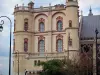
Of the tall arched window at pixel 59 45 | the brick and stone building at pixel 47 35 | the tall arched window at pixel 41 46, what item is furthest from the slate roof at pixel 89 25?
the tall arched window at pixel 41 46

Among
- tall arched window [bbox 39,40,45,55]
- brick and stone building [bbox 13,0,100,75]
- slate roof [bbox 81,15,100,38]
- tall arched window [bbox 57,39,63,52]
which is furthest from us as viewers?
slate roof [bbox 81,15,100,38]

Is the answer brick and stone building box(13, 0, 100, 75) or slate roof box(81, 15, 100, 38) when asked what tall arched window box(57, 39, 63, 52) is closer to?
brick and stone building box(13, 0, 100, 75)

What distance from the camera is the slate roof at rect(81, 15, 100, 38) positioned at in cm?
9081

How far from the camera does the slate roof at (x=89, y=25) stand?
9081cm

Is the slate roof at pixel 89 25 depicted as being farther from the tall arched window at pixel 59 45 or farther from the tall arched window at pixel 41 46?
the tall arched window at pixel 41 46

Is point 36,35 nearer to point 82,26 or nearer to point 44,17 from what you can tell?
point 44,17

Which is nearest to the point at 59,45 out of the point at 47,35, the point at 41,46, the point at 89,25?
the point at 47,35

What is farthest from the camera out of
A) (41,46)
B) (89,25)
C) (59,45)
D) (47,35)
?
(89,25)

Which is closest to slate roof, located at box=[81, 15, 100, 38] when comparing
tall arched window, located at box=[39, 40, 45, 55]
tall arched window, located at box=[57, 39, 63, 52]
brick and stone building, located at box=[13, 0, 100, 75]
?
brick and stone building, located at box=[13, 0, 100, 75]

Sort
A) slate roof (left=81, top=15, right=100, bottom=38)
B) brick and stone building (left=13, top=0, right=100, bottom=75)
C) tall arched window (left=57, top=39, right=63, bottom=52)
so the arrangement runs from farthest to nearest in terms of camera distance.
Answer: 1. slate roof (left=81, top=15, right=100, bottom=38)
2. tall arched window (left=57, top=39, right=63, bottom=52)
3. brick and stone building (left=13, top=0, right=100, bottom=75)

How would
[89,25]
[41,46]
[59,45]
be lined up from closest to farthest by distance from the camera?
1. [59,45]
2. [41,46]
3. [89,25]

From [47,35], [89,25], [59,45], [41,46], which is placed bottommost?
[41,46]

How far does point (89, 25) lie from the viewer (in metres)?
93.7

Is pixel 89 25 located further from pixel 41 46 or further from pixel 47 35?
pixel 41 46
